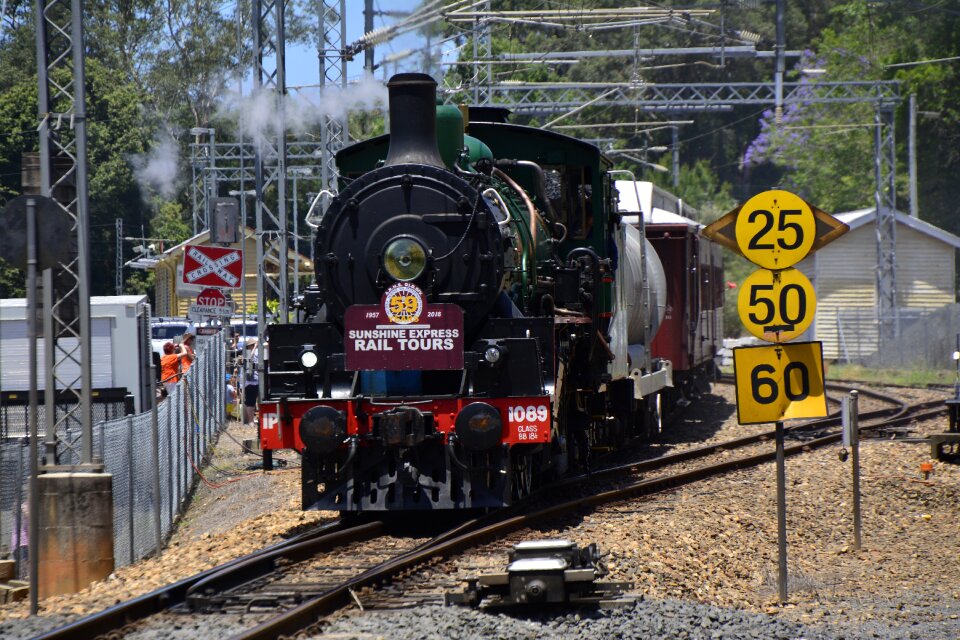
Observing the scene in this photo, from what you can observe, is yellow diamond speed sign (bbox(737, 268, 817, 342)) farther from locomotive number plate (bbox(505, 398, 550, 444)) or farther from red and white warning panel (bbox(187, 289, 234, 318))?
red and white warning panel (bbox(187, 289, 234, 318))

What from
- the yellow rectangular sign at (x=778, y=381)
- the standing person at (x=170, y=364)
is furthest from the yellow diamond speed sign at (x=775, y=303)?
the standing person at (x=170, y=364)

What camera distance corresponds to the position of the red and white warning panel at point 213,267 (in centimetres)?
1786

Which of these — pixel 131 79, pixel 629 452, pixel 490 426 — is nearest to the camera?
pixel 490 426

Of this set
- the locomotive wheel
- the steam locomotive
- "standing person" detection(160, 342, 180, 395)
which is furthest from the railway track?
"standing person" detection(160, 342, 180, 395)

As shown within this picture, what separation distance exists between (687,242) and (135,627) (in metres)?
13.2

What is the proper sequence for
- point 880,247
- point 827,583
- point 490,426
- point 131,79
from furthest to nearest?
point 131,79 < point 880,247 < point 490,426 < point 827,583

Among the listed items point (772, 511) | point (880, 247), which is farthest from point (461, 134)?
point (880, 247)

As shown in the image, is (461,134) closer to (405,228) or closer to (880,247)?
(405,228)

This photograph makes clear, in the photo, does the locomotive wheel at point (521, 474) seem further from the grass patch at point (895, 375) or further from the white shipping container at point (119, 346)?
the grass patch at point (895, 375)

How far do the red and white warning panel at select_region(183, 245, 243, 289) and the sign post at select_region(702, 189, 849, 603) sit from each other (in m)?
10.5

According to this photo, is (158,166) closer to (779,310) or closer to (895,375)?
(895,375)

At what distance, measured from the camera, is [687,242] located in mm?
19109

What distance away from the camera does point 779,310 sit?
28.1 ft

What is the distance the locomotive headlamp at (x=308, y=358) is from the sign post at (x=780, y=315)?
12.1 feet
